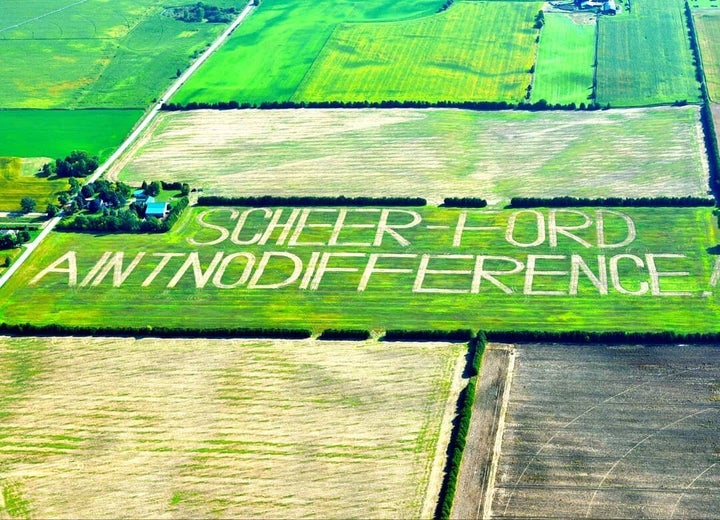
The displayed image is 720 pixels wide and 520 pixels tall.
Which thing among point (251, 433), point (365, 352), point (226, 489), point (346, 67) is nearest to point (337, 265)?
point (365, 352)

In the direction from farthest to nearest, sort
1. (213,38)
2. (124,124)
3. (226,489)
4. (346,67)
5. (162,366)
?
(213,38) → (346,67) → (124,124) → (162,366) → (226,489)

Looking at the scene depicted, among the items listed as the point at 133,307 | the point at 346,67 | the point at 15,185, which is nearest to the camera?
the point at 133,307

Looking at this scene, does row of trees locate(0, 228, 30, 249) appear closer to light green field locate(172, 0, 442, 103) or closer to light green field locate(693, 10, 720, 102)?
light green field locate(172, 0, 442, 103)

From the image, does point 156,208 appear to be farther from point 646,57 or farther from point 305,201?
point 646,57

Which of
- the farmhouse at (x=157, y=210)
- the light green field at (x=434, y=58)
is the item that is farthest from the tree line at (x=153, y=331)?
the light green field at (x=434, y=58)

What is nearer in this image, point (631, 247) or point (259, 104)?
point (631, 247)

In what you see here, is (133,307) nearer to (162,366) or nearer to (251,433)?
(162,366)
